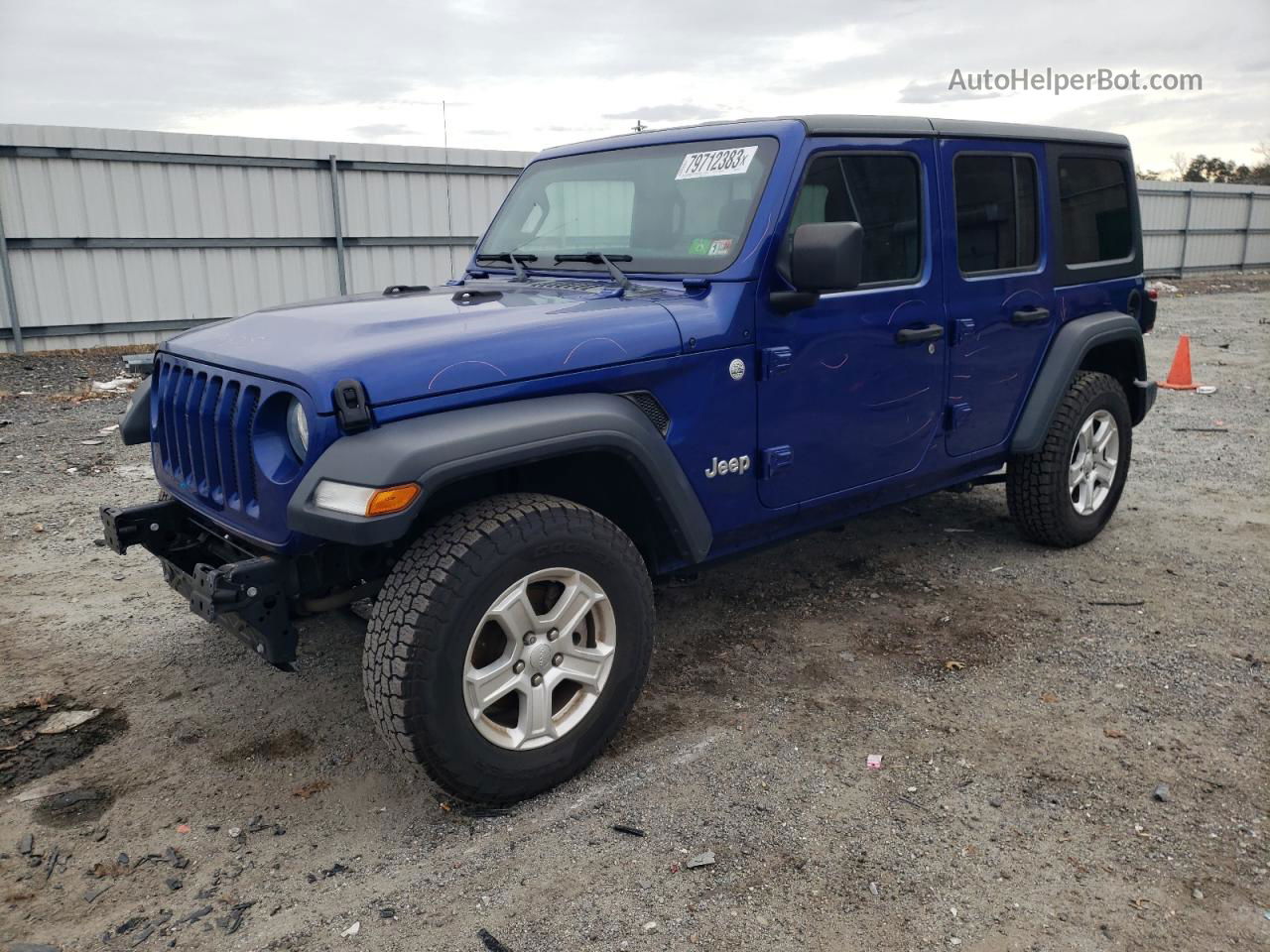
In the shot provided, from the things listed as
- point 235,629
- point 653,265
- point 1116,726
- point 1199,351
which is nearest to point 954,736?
point 1116,726

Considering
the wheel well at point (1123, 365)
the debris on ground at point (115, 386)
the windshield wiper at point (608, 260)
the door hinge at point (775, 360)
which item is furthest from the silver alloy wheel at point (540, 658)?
the debris on ground at point (115, 386)

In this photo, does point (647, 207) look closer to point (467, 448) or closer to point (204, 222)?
point (467, 448)

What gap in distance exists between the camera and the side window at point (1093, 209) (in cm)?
479

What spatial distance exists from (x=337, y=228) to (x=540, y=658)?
11602 mm

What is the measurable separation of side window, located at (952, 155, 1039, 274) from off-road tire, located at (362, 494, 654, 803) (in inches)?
90.3

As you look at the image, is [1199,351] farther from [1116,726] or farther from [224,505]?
[224,505]

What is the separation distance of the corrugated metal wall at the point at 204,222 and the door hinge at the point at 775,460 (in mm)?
10811

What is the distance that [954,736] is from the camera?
3320 millimetres

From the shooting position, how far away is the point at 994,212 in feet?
14.4

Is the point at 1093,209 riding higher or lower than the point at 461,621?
higher

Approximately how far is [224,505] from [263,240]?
35.5ft

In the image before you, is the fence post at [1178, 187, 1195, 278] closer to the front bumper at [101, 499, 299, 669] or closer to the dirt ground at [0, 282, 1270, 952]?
the dirt ground at [0, 282, 1270, 952]

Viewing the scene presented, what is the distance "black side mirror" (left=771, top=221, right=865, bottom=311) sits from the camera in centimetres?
323

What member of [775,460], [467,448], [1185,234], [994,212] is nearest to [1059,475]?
[994,212]
